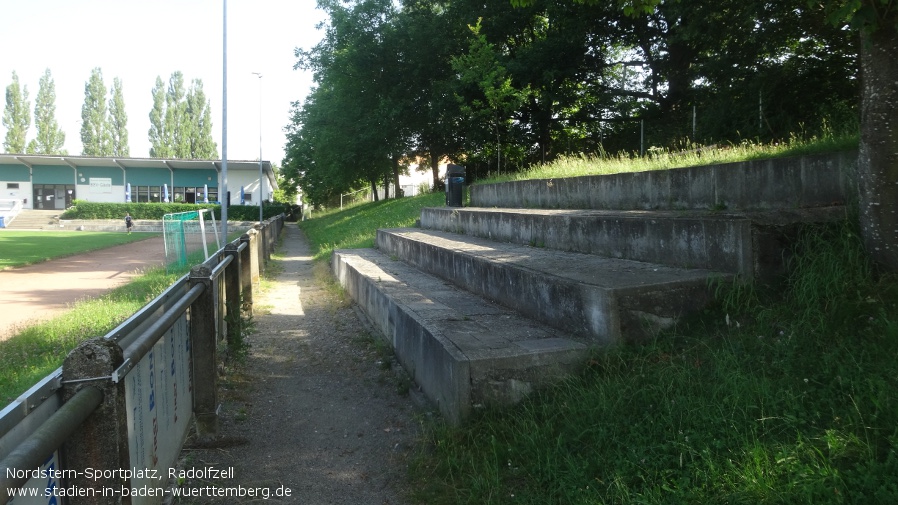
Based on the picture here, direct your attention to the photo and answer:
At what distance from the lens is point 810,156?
5.62 metres

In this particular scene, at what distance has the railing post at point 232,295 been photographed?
24.4 feet

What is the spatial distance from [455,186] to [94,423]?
14.5 metres

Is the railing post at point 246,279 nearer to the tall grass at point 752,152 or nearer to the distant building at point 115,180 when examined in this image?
the tall grass at point 752,152

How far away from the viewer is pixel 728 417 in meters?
3.46

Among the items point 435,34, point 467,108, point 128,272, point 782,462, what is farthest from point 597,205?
point 435,34

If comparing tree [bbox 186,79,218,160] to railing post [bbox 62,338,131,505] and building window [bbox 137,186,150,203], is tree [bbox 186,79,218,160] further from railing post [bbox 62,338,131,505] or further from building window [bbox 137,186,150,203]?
railing post [bbox 62,338,131,505]

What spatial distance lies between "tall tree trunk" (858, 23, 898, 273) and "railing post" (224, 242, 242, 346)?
6.05 meters

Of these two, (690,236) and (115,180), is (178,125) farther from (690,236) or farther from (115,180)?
(690,236)

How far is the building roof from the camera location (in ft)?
185

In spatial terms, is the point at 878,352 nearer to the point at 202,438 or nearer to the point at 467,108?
the point at 202,438

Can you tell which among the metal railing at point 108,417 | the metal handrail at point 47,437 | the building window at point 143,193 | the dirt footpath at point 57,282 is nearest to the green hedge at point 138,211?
the building window at point 143,193

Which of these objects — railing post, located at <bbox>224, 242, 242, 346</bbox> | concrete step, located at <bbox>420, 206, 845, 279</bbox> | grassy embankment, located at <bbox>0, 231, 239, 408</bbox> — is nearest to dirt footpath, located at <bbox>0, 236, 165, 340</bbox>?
grassy embankment, located at <bbox>0, 231, 239, 408</bbox>

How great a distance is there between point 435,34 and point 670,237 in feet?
83.6

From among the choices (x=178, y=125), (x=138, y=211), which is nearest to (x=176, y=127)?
(x=178, y=125)
